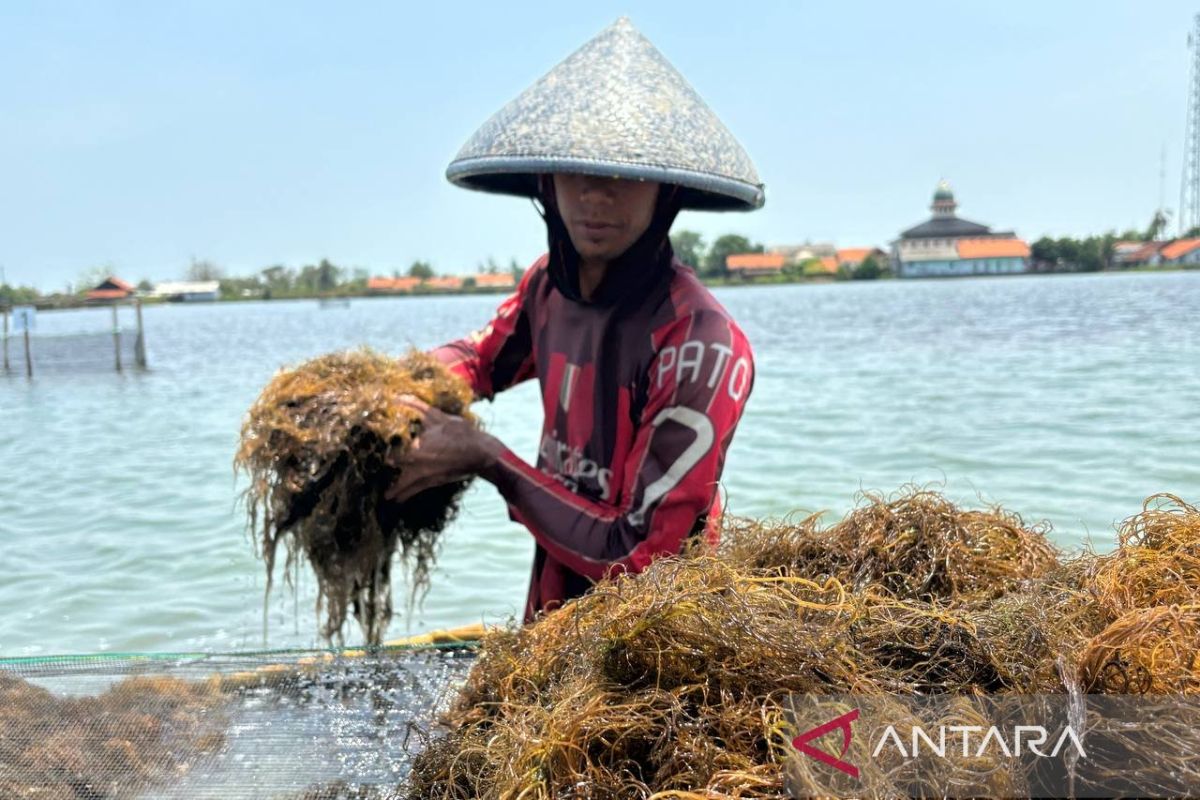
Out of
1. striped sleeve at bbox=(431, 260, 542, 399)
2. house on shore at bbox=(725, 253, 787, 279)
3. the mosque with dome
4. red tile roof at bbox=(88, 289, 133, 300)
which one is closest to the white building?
red tile roof at bbox=(88, 289, 133, 300)

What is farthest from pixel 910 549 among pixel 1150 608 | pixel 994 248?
pixel 994 248

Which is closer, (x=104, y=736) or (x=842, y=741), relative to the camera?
(x=842, y=741)

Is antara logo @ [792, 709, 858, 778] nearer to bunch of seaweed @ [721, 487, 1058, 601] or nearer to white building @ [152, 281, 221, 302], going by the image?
bunch of seaweed @ [721, 487, 1058, 601]

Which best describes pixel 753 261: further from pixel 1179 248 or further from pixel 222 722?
pixel 222 722

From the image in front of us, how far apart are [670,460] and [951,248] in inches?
4750

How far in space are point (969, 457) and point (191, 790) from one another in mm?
11877

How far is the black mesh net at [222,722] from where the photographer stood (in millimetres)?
2006

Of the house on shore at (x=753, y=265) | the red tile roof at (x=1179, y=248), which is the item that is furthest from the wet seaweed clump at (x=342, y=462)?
the house on shore at (x=753, y=265)

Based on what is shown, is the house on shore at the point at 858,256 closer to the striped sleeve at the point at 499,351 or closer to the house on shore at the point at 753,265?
the house on shore at the point at 753,265

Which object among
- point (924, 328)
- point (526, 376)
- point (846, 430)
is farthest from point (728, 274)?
point (526, 376)

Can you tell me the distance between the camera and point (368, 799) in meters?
1.92

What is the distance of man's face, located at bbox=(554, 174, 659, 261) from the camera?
247 centimetres

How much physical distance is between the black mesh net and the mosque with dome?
385ft

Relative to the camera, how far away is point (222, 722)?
2.27 meters
